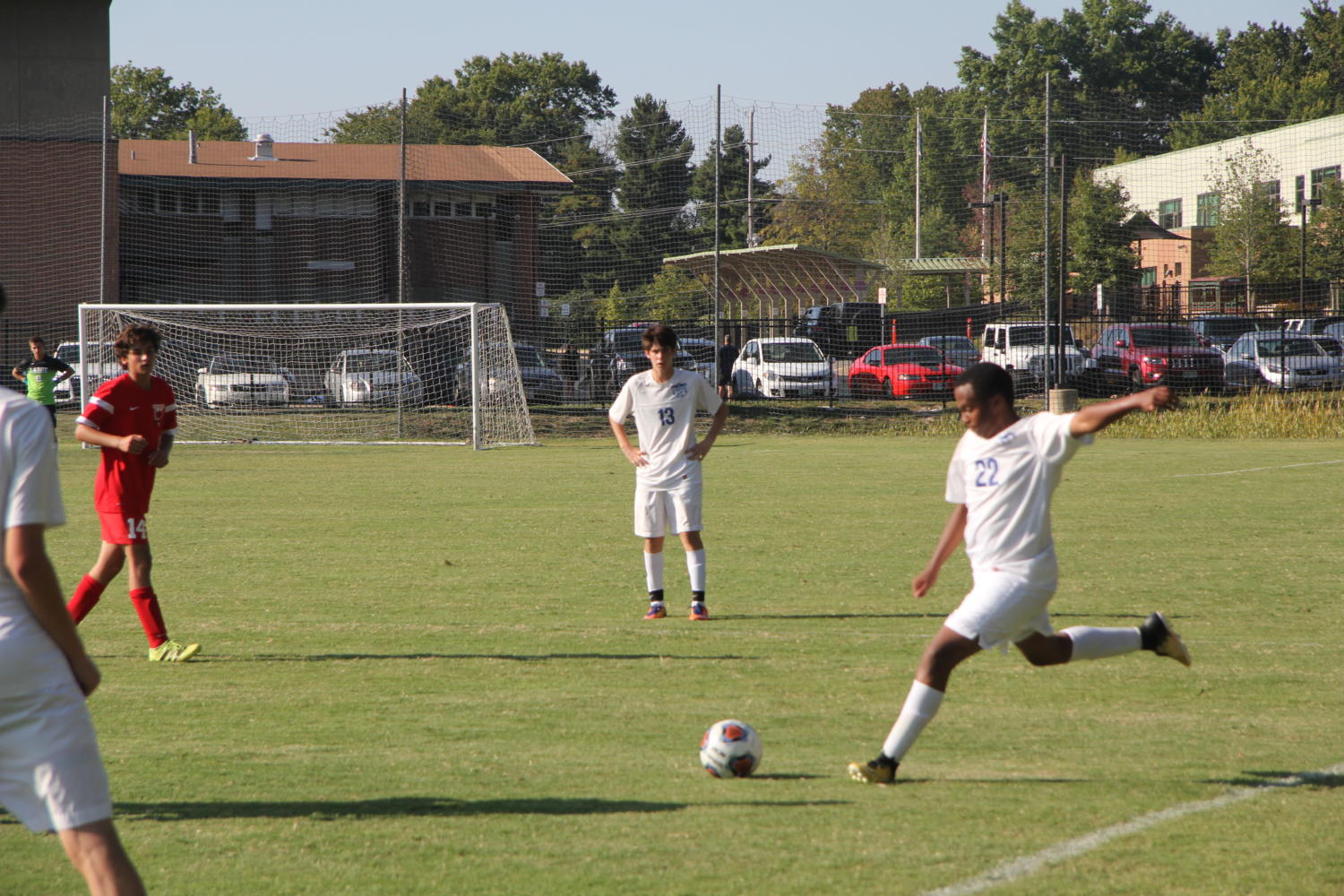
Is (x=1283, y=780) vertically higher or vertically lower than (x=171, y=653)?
lower

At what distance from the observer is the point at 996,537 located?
5328 millimetres

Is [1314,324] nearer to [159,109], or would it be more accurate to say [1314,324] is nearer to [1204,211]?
[1204,211]

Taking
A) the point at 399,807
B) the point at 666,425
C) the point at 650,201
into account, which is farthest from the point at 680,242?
the point at 399,807

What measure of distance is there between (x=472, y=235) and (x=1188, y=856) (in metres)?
42.2

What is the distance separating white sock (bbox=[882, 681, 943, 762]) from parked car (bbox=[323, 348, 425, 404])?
25.4m

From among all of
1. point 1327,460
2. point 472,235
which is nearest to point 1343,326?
point 1327,460

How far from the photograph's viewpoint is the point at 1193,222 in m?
65.9

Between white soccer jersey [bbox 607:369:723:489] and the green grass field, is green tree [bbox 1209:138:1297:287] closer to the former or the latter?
the green grass field

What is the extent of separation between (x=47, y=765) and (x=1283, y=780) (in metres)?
4.54

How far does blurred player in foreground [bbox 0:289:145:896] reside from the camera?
3.19 meters

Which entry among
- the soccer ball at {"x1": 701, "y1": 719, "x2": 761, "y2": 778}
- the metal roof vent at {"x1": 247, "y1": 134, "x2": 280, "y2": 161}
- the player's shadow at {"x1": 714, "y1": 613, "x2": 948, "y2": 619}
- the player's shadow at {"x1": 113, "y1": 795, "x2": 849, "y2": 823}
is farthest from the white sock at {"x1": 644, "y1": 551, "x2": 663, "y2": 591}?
the metal roof vent at {"x1": 247, "y1": 134, "x2": 280, "y2": 161}

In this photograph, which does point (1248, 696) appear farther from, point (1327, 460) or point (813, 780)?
point (1327, 460)

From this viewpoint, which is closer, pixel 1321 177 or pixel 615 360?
pixel 615 360

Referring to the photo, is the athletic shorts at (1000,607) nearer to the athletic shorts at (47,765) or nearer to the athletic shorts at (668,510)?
the athletic shorts at (47,765)
